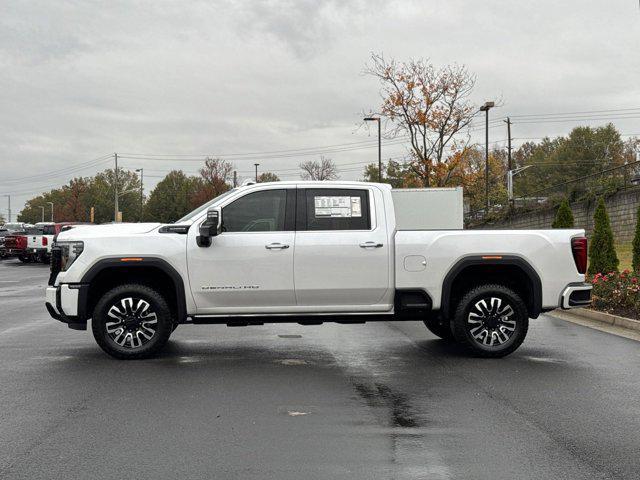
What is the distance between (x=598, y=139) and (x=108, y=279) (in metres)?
95.4

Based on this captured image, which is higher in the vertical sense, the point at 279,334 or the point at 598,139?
the point at 598,139

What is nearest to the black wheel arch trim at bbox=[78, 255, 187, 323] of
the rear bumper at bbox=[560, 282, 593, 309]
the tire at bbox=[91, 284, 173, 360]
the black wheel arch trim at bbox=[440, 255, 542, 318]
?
the tire at bbox=[91, 284, 173, 360]

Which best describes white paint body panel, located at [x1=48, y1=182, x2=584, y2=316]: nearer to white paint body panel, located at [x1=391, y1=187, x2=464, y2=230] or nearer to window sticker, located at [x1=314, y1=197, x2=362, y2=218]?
window sticker, located at [x1=314, y1=197, x2=362, y2=218]

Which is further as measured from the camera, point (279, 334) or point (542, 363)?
point (279, 334)

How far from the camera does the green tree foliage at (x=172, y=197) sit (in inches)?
4351

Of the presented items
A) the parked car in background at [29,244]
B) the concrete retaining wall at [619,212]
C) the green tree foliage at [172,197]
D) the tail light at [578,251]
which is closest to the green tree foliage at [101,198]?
the green tree foliage at [172,197]

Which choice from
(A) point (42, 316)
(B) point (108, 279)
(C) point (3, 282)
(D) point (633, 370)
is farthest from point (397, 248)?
A: (C) point (3, 282)

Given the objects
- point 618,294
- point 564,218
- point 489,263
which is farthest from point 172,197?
point 489,263

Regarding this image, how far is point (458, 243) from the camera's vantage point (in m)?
9.04

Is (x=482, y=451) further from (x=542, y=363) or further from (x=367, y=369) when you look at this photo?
(x=542, y=363)

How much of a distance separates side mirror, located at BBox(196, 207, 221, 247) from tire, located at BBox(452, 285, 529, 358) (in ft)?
9.89

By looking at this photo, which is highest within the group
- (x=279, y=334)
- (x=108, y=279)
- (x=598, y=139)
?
(x=598, y=139)

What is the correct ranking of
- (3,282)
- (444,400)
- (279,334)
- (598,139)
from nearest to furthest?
(444,400) < (279,334) < (3,282) < (598,139)

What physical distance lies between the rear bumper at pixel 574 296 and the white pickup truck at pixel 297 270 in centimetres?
1
